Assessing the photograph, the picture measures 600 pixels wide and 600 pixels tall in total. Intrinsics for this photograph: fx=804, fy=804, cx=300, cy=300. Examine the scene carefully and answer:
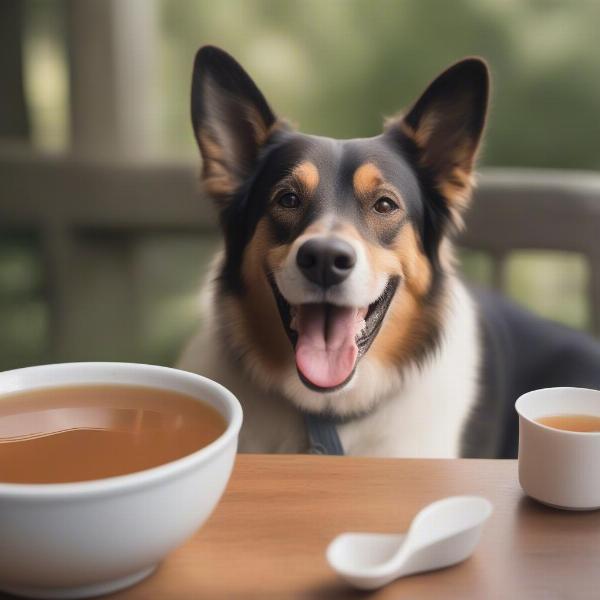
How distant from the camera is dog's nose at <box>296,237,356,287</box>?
108cm

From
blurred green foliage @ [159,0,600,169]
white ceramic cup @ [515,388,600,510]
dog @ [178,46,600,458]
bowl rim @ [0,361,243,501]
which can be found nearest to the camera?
bowl rim @ [0,361,243,501]

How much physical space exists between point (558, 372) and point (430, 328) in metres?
0.29

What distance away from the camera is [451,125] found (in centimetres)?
130

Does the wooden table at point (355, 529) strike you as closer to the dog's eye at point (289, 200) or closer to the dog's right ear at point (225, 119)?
the dog's eye at point (289, 200)

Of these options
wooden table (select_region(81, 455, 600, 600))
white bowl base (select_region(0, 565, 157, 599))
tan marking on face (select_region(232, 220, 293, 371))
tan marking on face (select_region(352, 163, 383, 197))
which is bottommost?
tan marking on face (select_region(232, 220, 293, 371))

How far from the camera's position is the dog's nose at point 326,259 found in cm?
108

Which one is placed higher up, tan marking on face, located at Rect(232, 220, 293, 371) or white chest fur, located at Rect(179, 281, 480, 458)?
tan marking on face, located at Rect(232, 220, 293, 371)

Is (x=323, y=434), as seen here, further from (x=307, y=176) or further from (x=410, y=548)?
(x=410, y=548)

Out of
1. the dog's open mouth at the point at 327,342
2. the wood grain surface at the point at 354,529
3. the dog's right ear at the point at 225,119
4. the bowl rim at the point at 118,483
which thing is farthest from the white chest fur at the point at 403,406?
the bowl rim at the point at 118,483

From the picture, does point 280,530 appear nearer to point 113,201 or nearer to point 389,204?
point 389,204

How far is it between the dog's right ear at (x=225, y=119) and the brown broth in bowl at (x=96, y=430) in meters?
0.74

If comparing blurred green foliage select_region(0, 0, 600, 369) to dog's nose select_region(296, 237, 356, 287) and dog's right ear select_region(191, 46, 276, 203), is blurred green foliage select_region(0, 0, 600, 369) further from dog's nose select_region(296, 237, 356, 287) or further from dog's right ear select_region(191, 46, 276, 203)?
dog's nose select_region(296, 237, 356, 287)

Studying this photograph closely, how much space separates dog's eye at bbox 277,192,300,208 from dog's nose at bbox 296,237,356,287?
0.50 feet

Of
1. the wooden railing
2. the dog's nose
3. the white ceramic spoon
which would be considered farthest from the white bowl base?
the wooden railing
